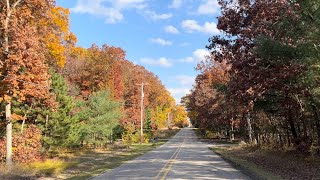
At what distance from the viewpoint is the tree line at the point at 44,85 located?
1986 centimetres

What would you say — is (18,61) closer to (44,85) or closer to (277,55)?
(44,85)

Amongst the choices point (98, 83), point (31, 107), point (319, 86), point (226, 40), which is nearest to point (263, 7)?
point (226, 40)

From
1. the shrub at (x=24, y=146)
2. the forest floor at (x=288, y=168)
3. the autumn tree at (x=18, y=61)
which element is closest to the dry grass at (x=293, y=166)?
the forest floor at (x=288, y=168)

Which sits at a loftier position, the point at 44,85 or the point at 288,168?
the point at 44,85

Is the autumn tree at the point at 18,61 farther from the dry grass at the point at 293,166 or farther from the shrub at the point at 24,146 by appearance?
the dry grass at the point at 293,166

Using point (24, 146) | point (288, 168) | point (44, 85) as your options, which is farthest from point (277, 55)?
point (24, 146)

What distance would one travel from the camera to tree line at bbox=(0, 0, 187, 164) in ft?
65.2

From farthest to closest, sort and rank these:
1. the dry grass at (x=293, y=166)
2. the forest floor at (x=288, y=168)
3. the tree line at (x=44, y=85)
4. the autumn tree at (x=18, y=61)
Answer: the tree line at (x=44, y=85) → the autumn tree at (x=18, y=61) → the dry grass at (x=293, y=166) → the forest floor at (x=288, y=168)

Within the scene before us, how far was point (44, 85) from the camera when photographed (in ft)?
68.6

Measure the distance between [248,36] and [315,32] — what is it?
24.4ft

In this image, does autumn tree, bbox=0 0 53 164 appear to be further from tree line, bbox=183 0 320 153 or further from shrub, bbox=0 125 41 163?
tree line, bbox=183 0 320 153

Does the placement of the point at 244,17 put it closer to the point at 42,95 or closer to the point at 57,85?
the point at 42,95

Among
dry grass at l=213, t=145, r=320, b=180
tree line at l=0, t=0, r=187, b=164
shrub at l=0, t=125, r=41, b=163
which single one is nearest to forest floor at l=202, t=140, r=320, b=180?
dry grass at l=213, t=145, r=320, b=180

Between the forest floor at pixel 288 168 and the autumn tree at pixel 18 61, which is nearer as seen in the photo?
the forest floor at pixel 288 168
